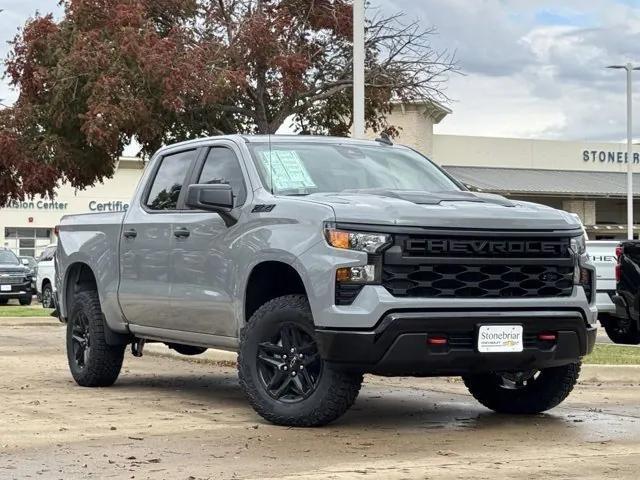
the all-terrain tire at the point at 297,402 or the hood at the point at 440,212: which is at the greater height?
the hood at the point at 440,212

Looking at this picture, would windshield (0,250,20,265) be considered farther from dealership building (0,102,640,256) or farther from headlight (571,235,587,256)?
headlight (571,235,587,256)

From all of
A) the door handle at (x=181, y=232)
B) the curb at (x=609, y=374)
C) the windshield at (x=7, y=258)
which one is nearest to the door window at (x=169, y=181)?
the door handle at (x=181, y=232)

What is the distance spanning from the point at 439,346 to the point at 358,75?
7.89m

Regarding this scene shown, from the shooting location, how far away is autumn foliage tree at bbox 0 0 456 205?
61.0 feet

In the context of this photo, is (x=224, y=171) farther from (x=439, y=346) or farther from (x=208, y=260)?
(x=439, y=346)

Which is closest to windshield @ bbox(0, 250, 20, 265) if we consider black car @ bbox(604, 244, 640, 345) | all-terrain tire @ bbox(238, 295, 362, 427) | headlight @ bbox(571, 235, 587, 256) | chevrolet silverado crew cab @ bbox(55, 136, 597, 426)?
black car @ bbox(604, 244, 640, 345)

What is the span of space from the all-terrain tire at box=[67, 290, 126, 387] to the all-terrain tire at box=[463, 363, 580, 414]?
10.7 ft

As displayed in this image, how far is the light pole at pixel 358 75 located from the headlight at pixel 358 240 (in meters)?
7.32

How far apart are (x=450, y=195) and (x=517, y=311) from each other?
46.1 inches

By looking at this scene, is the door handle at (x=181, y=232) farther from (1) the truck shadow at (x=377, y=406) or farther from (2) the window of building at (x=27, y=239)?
(2) the window of building at (x=27, y=239)

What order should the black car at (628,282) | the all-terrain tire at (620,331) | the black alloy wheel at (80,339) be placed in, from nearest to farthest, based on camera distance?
the black alloy wheel at (80,339), the black car at (628,282), the all-terrain tire at (620,331)

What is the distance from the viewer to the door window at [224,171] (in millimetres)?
9267

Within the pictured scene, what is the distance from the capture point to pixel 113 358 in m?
11.1

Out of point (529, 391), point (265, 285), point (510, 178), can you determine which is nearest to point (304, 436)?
point (265, 285)
